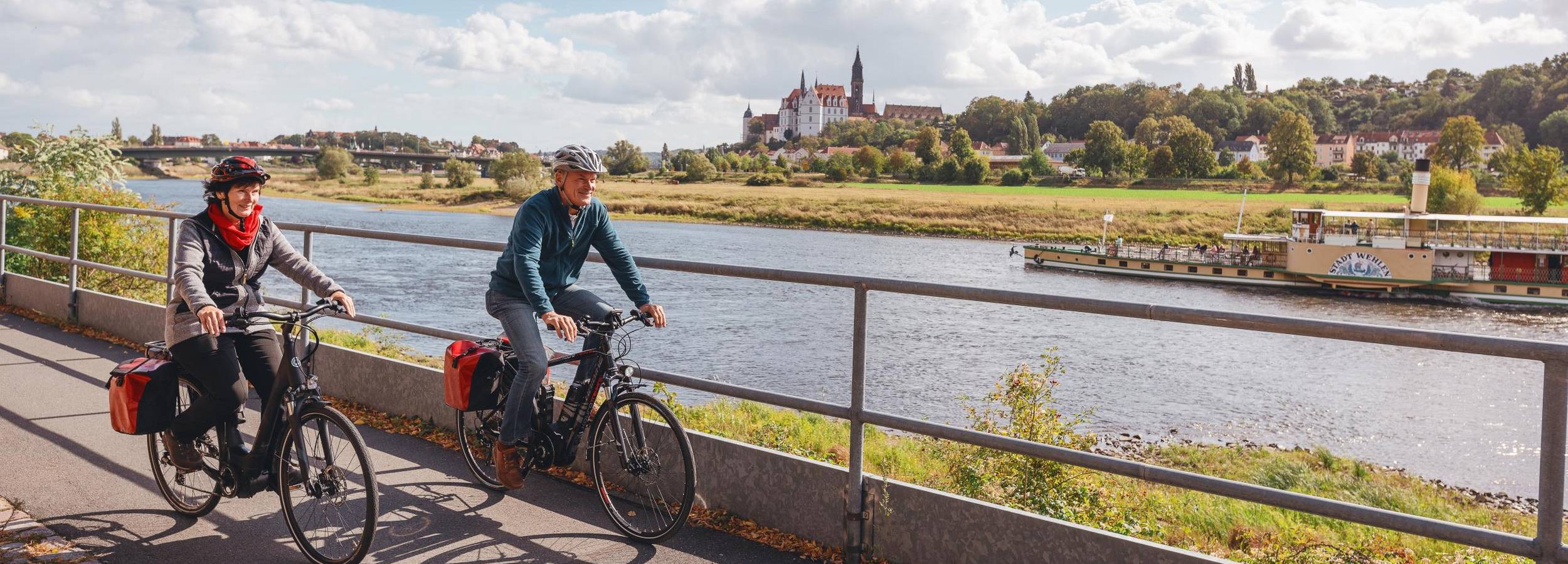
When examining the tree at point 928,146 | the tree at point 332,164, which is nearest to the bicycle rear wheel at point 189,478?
the tree at point 332,164

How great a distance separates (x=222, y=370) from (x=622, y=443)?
5.35 feet

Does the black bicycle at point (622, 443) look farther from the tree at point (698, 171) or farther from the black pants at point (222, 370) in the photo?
the tree at point (698, 171)

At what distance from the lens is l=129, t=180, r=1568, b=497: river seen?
18250 mm

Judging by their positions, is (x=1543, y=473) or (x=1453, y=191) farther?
(x=1453, y=191)

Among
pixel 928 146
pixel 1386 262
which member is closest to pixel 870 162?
pixel 928 146

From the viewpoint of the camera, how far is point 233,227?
15.2ft

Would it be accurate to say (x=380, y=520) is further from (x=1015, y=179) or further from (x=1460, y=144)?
(x=1460, y=144)

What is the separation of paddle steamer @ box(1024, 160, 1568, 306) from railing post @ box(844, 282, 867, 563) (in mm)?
51512

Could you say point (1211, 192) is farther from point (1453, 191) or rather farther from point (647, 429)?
point (647, 429)

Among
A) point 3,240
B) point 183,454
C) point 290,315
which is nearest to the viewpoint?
point 290,315

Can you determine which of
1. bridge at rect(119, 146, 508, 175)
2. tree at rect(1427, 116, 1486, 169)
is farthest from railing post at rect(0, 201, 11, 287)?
tree at rect(1427, 116, 1486, 169)

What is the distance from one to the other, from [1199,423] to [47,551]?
16.1 m

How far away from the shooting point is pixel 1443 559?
6887mm

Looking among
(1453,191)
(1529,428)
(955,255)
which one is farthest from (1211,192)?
(1529,428)
